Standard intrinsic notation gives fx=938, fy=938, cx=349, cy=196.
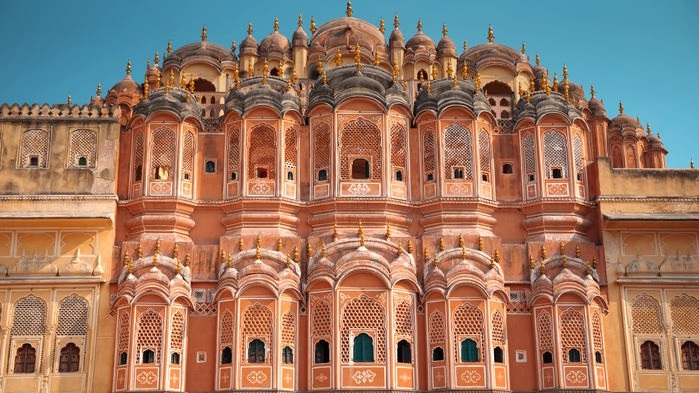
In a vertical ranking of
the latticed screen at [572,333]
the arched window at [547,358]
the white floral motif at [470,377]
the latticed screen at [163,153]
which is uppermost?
the latticed screen at [163,153]

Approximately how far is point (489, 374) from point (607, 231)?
4.55 meters

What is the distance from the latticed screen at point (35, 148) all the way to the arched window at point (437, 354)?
31.9ft

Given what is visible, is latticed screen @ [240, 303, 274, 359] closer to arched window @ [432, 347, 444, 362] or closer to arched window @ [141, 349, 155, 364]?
arched window @ [141, 349, 155, 364]

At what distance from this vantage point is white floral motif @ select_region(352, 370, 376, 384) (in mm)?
19234

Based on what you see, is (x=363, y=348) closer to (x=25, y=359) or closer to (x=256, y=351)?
(x=256, y=351)

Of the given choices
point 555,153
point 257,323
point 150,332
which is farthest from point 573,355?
point 150,332

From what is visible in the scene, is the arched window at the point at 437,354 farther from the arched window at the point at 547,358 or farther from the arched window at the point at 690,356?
the arched window at the point at 690,356

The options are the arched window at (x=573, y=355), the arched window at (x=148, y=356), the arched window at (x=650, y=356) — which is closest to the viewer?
the arched window at (x=148, y=356)

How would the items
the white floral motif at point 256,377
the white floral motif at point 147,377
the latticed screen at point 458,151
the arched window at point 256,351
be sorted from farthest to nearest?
the latticed screen at point 458,151, the arched window at point 256,351, the white floral motif at point 256,377, the white floral motif at point 147,377

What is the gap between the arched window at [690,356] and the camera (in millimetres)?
20453

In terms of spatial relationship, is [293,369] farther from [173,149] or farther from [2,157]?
[2,157]

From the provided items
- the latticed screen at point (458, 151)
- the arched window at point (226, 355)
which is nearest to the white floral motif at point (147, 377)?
the arched window at point (226, 355)

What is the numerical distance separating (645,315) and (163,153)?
1142 cm

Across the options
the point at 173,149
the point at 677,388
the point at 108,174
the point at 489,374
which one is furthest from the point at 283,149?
the point at 677,388
